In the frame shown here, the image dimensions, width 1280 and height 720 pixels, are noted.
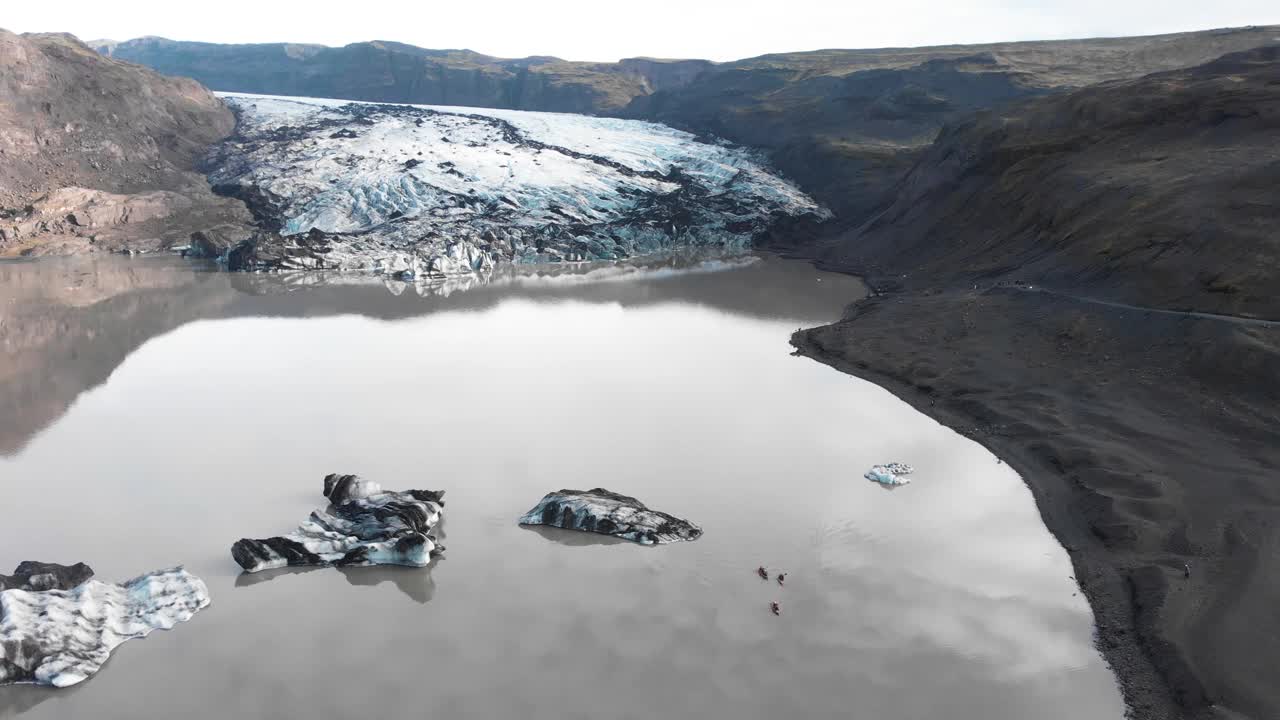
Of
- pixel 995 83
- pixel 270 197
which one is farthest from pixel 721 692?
pixel 995 83

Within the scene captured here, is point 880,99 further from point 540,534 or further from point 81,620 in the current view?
point 81,620

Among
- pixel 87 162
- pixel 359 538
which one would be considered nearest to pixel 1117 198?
pixel 359 538

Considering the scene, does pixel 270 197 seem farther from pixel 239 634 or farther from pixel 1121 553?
pixel 1121 553

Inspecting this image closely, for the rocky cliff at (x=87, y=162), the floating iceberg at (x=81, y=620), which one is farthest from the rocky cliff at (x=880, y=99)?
the floating iceberg at (x=81, y=620)

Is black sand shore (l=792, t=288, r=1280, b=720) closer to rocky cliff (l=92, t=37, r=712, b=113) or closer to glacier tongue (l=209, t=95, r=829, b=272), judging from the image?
glacier tongue (l=209, t=95, r=829, b=272)

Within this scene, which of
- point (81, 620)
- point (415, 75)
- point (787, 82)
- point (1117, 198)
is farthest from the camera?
point (415, 75)
